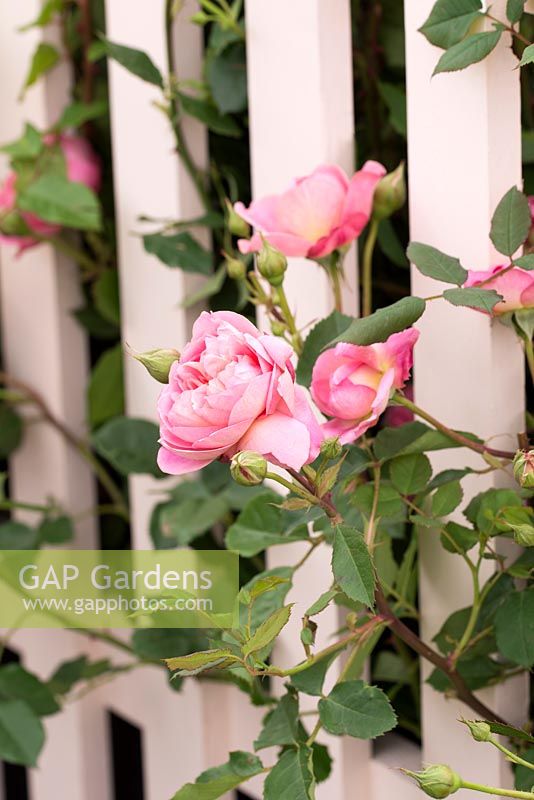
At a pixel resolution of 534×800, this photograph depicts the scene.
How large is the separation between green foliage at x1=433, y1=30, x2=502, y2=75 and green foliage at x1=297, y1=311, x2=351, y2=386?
157 millimetres

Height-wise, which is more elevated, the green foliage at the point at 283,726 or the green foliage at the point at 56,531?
the green foliage at the point at 56,531

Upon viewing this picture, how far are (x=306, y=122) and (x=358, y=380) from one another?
268 mm

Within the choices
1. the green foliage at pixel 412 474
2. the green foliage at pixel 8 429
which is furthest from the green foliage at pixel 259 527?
the green foliage at pixel 8 429

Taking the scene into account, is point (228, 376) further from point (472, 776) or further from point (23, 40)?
point (23, 40)

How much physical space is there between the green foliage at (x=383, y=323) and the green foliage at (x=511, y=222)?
8cm

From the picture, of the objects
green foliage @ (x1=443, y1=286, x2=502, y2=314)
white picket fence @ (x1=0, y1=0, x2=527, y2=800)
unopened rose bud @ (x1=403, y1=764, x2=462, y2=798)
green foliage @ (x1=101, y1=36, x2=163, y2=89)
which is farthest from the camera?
green foliage @ (x1=101, y1=36, x2=163, y2=89)

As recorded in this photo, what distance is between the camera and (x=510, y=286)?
1.87ft

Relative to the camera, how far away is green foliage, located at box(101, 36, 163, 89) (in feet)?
2.67

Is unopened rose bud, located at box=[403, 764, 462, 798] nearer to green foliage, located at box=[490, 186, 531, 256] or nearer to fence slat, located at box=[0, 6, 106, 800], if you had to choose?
green foliage, located at box=[490, 186, 531, 256]

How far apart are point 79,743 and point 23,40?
78 centimetres

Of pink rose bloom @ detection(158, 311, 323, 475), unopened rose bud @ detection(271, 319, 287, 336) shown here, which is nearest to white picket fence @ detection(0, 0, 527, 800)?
unopened rose bud @ detection(271, 319, 287, 336)

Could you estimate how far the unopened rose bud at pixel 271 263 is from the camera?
582mm

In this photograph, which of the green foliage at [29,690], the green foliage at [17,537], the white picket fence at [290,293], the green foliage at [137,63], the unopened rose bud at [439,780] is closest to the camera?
the unopened rose bud at [439,780]

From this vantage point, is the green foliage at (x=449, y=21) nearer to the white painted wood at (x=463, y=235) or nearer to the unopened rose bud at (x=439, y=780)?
the white painted wood at (x=463, y=235)
